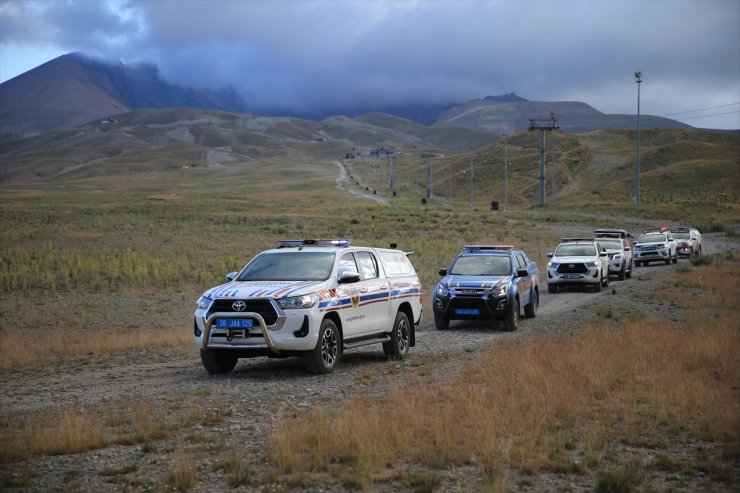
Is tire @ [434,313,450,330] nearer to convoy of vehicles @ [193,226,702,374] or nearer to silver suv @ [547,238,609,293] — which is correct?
convoy of vehicles @ [193,226,702,374]

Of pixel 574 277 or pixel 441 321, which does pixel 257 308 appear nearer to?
pixel 441 321

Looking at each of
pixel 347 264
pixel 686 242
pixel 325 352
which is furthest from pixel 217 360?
pixel 686 242

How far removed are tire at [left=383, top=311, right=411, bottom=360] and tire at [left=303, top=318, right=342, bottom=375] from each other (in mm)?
1771

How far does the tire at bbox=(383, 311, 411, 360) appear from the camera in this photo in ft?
49.8

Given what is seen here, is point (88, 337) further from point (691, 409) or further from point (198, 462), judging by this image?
point (691, 409)

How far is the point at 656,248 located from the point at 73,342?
101 feet

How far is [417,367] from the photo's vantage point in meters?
14.3

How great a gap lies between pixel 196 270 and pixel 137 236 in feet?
56.7

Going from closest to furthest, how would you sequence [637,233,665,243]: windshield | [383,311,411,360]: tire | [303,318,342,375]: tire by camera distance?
[303,318,342,375]: tire < [383,311,411,360]: tire < [637,233,665,243]: windshield

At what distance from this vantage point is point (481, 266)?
69.7 feet

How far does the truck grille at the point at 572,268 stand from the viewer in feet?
94.7

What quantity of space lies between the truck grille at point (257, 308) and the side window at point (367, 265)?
2.51m

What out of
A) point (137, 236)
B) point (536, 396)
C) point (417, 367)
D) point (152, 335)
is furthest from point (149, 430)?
point (137, 236)

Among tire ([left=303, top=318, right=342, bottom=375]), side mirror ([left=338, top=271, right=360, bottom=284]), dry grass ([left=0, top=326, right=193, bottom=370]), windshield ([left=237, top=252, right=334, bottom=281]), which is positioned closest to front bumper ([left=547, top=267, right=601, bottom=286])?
dry grass ([left=0, top=326, right=193, bottom=370])
